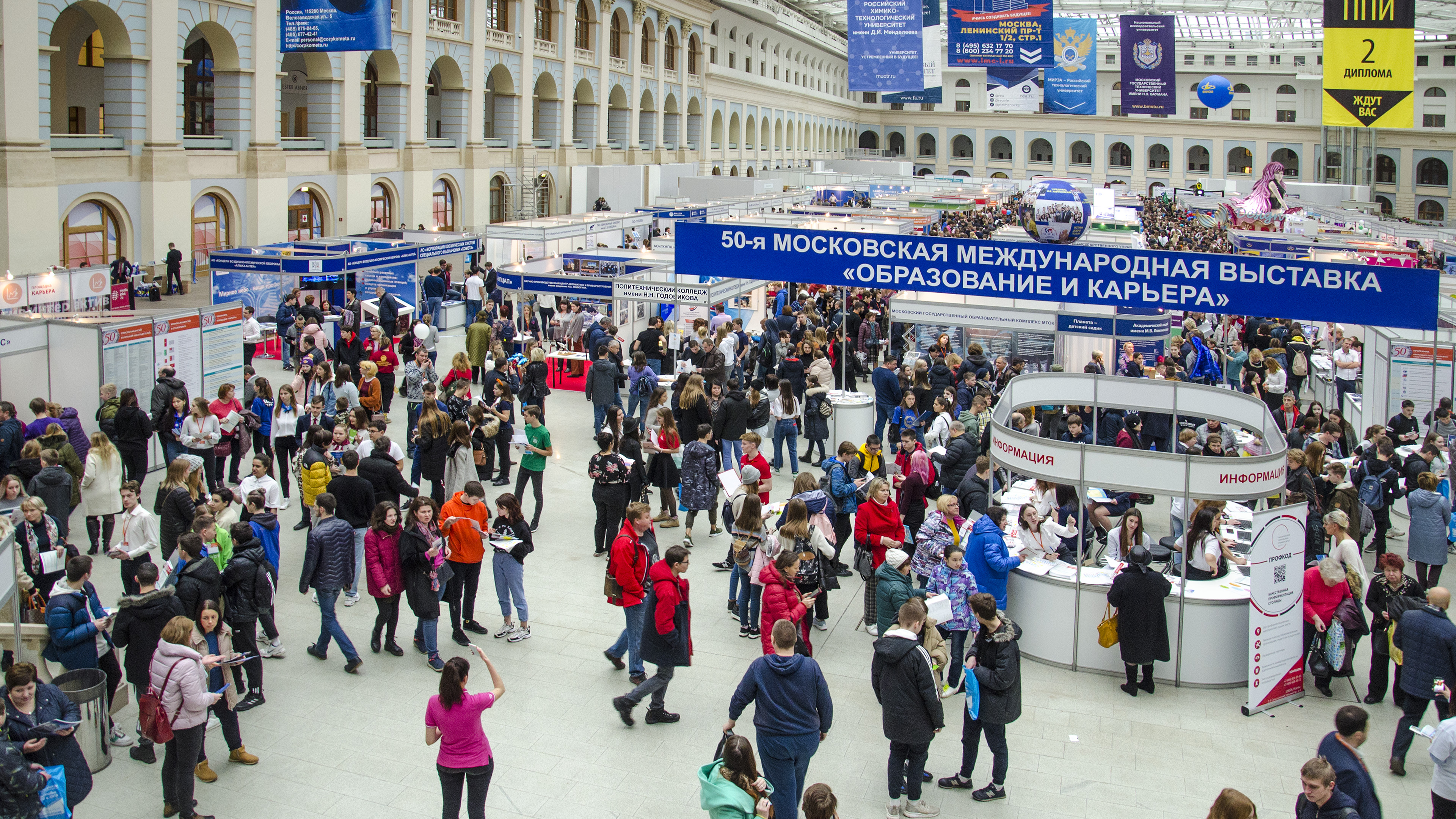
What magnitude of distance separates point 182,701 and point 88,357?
7754 mm

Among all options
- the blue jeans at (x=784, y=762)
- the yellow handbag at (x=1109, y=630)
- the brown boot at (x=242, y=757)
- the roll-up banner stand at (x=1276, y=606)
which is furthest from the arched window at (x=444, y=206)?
the blue jeans at (x=784, y=762)

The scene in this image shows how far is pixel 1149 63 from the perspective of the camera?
1032 inches

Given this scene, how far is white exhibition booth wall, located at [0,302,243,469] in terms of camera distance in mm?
12117

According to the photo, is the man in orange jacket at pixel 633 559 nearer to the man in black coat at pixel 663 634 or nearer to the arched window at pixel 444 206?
the man in black coat at pixel 663 634

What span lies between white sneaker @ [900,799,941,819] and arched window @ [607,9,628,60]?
1704 inches

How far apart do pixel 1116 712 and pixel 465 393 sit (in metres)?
7.14

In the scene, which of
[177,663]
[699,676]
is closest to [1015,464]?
[699,676]

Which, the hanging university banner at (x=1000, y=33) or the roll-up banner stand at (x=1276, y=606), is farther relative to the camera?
the hanging university banner at (x=1000, y=33)

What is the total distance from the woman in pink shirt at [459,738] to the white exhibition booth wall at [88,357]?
8.30 metres

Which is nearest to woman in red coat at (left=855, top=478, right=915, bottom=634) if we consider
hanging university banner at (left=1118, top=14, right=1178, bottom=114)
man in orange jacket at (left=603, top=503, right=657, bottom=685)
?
man in orange jacket at (left=603, top=503, right=657, bottom=685)

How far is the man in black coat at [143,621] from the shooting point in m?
6.47

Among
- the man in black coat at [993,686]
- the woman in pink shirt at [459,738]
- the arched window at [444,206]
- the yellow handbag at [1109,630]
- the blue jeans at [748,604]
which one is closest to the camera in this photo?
the woman in pink shirt at [459,738]

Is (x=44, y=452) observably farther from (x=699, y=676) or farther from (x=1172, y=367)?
(x=1172, y=367)

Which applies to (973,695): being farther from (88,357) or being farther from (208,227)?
(208,227)
